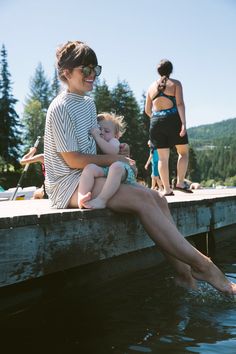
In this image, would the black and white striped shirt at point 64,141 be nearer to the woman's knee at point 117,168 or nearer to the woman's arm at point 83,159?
the woman's arm at point 83,159

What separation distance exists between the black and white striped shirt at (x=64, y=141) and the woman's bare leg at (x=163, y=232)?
26 centimetres

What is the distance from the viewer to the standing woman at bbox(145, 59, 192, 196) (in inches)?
284

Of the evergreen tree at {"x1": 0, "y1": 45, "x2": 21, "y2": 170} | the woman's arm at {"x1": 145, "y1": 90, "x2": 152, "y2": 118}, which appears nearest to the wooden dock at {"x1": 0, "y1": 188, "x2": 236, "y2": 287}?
the woman's arm at {"x1": 145, "y1": 90, "x2": 152, "y2": 118}

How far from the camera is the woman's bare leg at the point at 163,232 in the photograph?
357 centimetres

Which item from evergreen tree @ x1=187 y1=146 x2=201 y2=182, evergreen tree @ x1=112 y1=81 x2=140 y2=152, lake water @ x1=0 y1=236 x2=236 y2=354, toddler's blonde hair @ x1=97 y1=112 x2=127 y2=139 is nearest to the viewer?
lake water @ x1=0 y1=236 x2=236 y2=354

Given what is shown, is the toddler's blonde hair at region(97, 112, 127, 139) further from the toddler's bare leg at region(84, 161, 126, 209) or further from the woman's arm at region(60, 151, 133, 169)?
the toddler's bare leg at region(84, 161, 126, 209)

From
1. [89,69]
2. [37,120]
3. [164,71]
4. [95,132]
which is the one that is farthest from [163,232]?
[37,120]

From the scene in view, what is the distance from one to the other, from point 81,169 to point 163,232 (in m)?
0.77

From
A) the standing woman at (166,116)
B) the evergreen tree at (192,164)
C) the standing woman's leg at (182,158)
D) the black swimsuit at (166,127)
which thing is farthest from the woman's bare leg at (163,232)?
the evergreen tree at (192,164)

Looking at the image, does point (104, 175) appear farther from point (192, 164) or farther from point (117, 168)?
point (192, 164)

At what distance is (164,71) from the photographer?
7.18 meters

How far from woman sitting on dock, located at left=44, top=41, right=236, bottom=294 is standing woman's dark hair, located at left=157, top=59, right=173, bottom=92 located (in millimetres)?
3406

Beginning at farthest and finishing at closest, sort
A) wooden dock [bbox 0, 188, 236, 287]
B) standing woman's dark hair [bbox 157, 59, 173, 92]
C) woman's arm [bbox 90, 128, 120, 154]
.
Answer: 1. standing woman's dark hair [bbox 157, 59, 173, 92]
2. woman's arm [bbox 90, 128, 120, 154]
3. wooden dock [bbox 0, 188, 236, 287]

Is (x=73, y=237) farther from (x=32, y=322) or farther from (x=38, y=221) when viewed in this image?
(x=32, y=322)
